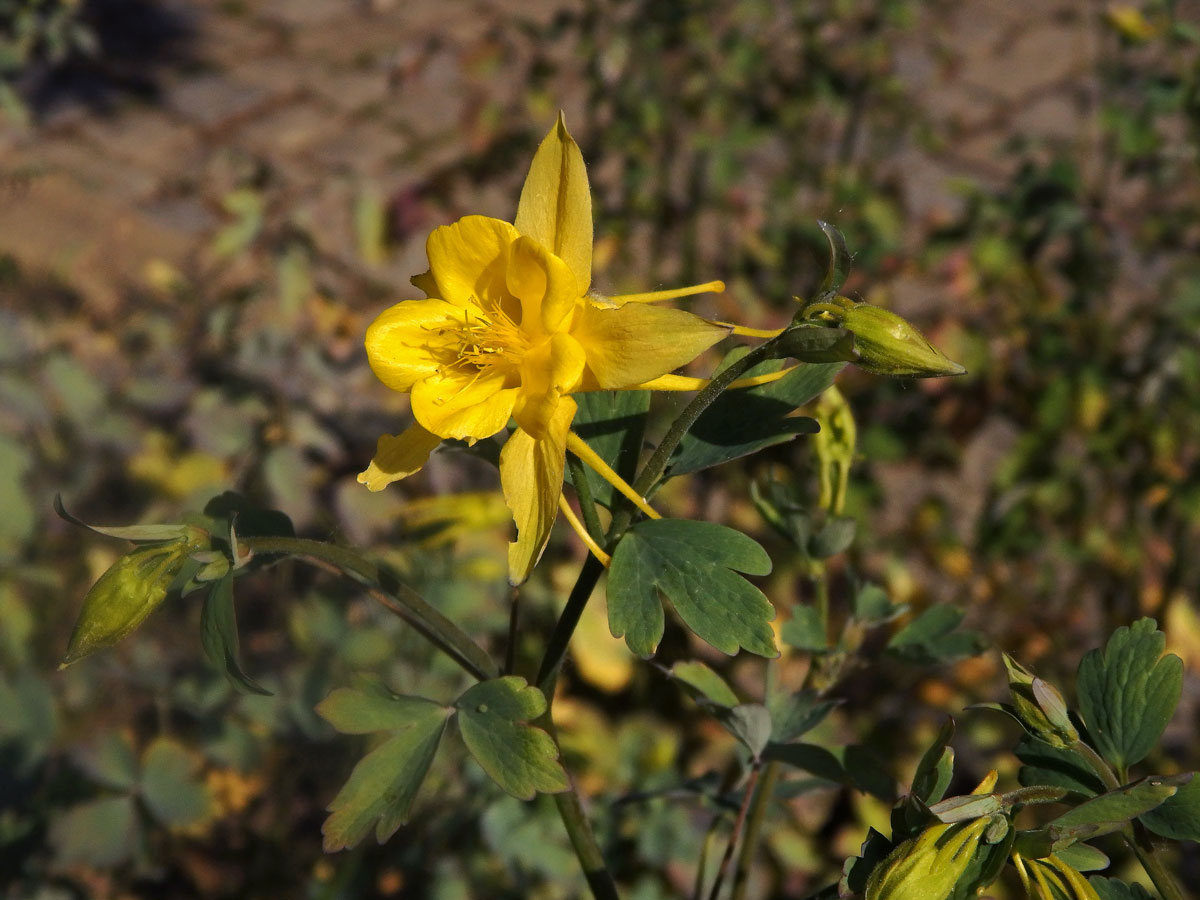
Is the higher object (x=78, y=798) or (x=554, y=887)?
(x=78, y=798)

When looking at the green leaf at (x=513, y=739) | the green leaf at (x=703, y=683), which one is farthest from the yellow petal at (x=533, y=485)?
the green leaf at (x=703, y=683)

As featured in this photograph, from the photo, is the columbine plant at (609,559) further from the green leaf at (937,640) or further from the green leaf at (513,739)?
the green leaf at (937,640)

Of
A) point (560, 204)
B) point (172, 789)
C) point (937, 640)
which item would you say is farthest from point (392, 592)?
point (172, 789)

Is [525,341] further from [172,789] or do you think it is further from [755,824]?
[172,789]

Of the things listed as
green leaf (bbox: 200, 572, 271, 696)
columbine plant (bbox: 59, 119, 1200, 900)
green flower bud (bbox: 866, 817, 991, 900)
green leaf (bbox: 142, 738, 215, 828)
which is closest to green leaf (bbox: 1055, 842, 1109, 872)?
columbine plant (bbox: 59, 119, 1200, 900)

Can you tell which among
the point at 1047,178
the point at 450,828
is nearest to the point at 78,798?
the point at 450,828

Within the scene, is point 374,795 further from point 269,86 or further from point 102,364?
point 269,86
